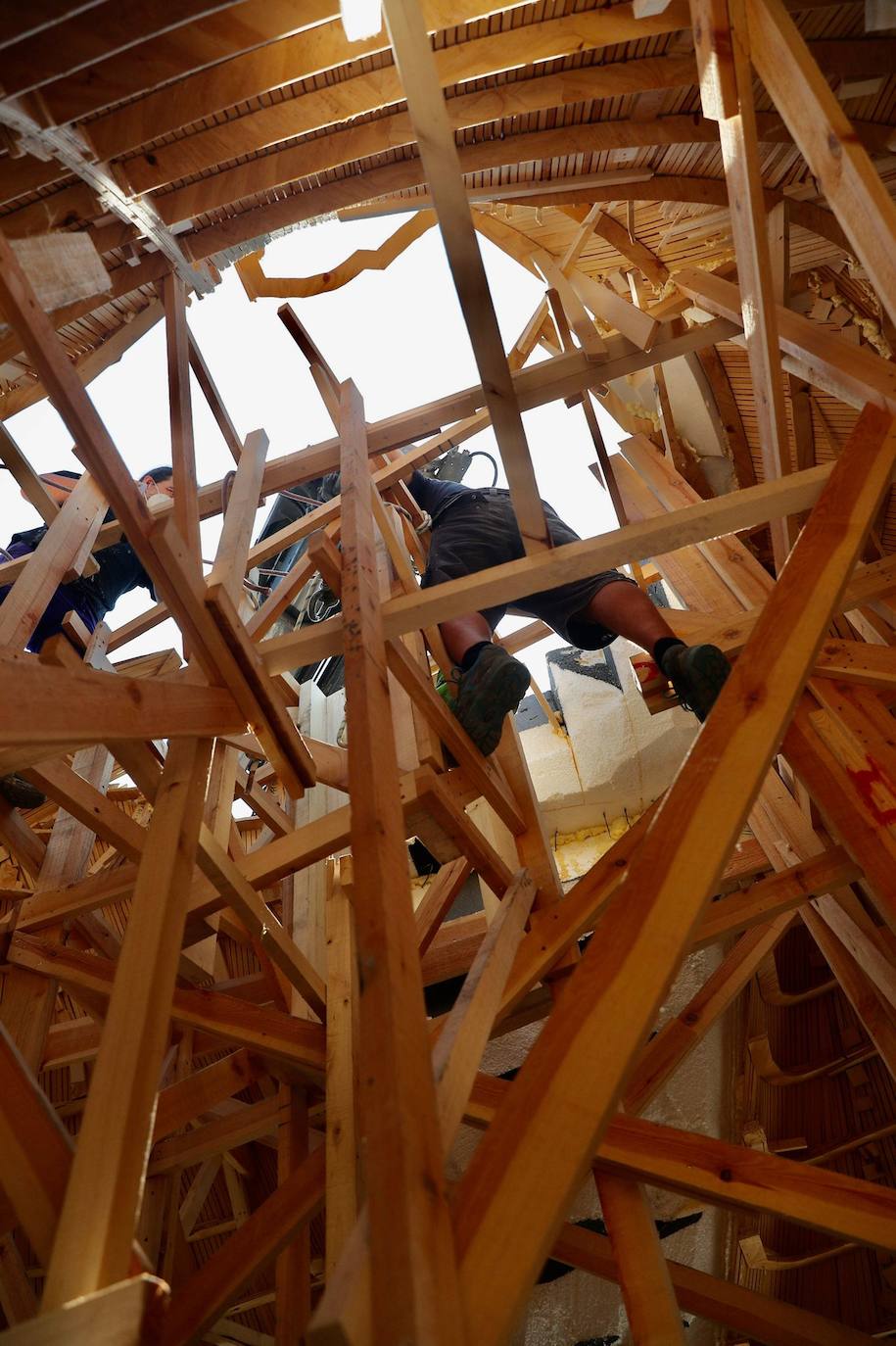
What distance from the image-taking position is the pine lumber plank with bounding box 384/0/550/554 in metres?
1.93

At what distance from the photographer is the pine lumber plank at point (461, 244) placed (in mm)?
1933

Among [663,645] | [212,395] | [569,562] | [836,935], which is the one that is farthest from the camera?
[212,395]

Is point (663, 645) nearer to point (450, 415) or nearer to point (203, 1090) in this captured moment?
point (450, 415)

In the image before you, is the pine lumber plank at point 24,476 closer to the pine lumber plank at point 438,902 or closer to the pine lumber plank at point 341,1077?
the pine lumber plank at point 341,1077

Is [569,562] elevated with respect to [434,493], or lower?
lower

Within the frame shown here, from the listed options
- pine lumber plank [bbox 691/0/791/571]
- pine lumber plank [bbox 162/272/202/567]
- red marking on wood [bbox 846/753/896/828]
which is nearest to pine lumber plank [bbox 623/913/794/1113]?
red marking on wood [bbox 846/753/896/828]

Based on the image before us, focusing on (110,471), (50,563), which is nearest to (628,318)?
(110,471)

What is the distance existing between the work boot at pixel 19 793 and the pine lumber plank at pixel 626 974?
8.45ft

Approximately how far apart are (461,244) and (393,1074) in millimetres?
1808

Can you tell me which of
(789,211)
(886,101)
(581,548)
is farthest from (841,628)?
(581,548)

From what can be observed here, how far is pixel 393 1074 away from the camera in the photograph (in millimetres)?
1264

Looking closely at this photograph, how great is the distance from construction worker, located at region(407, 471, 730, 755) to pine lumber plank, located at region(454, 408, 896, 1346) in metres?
0.89

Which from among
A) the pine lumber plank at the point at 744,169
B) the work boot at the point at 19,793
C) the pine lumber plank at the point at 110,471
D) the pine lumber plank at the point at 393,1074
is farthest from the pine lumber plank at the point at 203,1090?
the pine lumber plank at the point at 744,169

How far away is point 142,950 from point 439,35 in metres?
2.80
